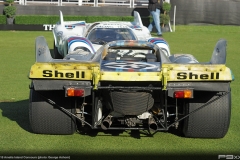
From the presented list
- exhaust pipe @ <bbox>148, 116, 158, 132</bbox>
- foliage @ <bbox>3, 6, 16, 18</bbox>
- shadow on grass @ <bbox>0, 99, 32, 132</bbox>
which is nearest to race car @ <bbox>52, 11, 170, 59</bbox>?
shadow on grass @ <bbox>0, 99, 32, 132</bbox>

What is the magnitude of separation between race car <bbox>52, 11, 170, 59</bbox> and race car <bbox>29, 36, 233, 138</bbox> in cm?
505

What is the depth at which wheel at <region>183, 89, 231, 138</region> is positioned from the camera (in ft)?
23.0

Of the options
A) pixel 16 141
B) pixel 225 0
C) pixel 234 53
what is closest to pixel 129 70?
pixel 16 141

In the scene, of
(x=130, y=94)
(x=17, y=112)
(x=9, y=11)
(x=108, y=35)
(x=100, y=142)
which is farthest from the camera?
(x=9, y=11)

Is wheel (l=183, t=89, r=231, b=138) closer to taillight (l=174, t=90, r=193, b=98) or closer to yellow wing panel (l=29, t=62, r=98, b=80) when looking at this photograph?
taillight (l=174, t=90, r=193, b=98)

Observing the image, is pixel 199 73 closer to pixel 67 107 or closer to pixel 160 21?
pixel 67 107

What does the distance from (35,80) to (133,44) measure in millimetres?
1644

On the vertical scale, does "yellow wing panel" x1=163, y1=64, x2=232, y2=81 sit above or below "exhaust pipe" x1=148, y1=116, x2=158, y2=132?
above

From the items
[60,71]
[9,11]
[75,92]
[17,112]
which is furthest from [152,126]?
[9,11]

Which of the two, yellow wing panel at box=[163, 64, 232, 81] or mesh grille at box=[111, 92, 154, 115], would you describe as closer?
yellow wing panel at box=[163, 64, 232, 81]

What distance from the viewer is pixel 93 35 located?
14.0 metres

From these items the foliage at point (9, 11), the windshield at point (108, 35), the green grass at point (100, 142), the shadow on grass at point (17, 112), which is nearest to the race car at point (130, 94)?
the green grass at point (100, 142)

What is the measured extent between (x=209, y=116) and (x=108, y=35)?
23.3 feet

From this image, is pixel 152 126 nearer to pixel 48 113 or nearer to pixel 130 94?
pixel 130 94
